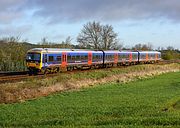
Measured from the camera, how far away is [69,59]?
136 feet

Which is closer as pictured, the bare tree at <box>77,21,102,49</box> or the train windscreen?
the train windscreen

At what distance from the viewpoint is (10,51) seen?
49.1 m

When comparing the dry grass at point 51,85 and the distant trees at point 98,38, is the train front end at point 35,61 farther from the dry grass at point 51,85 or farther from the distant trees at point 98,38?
the distant trees at point 98,38

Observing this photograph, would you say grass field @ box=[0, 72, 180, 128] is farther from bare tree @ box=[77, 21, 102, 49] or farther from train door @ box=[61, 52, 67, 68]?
bare tree @ box=[77, 21, 102, 49]

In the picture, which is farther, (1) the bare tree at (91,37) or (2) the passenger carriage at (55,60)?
(1) the bare tree at (91,37)

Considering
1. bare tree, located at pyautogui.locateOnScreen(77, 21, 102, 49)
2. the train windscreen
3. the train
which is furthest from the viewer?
bare tree, located at pyautogui.locateOnScreen(77, 21, 102, 49)

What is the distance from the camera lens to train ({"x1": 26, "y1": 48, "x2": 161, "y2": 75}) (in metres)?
36.1

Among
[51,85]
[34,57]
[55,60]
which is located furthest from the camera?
[55,60]

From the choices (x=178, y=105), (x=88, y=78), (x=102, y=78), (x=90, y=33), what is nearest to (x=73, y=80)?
(x=88, y=78)

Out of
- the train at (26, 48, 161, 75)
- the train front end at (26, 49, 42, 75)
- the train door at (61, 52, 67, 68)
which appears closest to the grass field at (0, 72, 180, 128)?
the train front end at (26, 49, 42, 75)

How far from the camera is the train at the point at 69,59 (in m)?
36.1

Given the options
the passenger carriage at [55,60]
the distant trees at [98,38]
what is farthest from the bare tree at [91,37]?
the passenger carriage at [55,60]

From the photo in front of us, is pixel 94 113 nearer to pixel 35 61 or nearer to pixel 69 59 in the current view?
pixel 35 61

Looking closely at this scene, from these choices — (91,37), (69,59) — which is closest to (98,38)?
(91,37)
